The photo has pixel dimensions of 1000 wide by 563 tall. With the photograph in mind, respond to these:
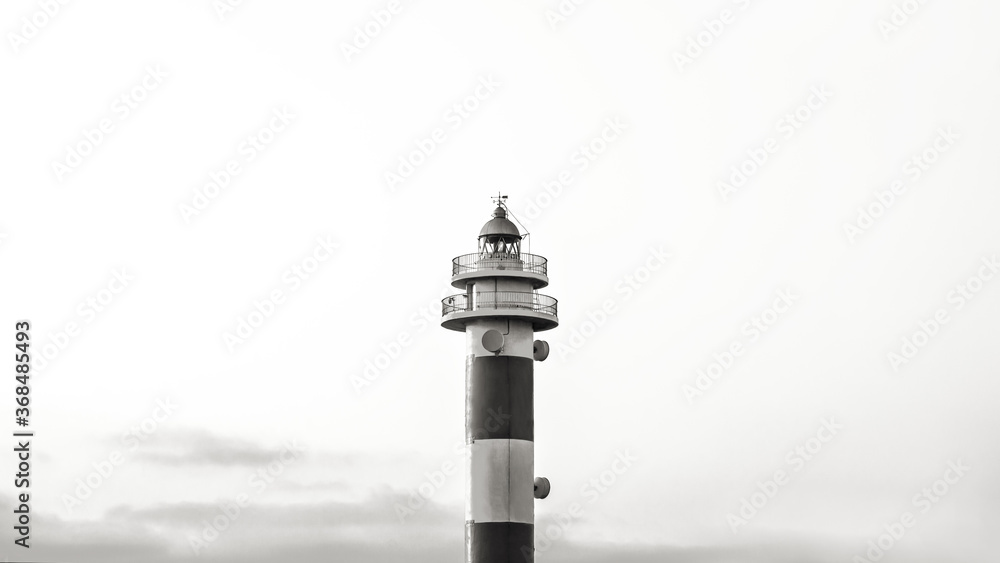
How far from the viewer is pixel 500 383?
6438cm

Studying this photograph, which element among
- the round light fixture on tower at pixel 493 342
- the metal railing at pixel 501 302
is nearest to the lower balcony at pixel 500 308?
the metal railing at pixel 501 302

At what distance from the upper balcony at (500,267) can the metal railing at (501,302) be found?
717mm

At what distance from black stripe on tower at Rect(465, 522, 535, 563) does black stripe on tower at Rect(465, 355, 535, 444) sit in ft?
12.3

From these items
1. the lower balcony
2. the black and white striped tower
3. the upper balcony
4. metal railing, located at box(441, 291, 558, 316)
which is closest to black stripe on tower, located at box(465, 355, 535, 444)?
the black and white striped tower

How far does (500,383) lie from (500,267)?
522 centimetres

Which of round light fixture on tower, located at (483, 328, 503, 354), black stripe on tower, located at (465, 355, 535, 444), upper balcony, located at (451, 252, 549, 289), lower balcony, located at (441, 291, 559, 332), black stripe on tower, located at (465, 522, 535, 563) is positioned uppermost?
upper balcony, located at (451, 252, 549, 289)

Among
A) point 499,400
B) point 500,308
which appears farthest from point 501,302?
point 499,400

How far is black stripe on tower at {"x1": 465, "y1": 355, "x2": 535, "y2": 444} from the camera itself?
210ft

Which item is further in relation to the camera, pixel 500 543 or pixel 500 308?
pixel 500 308

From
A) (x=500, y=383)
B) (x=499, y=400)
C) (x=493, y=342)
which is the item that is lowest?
→ (x=499, y=400)

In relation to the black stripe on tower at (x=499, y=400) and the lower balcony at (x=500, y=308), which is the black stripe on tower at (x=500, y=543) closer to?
the black stripe on tower at (x=499, y=400)

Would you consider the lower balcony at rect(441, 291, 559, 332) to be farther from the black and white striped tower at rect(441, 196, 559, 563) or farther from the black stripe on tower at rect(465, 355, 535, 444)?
the black stripe on tower at rect(465, 355, 535, 444)

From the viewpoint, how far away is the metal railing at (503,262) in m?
66.0

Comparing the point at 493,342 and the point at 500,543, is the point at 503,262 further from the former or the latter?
the point at 500,543
